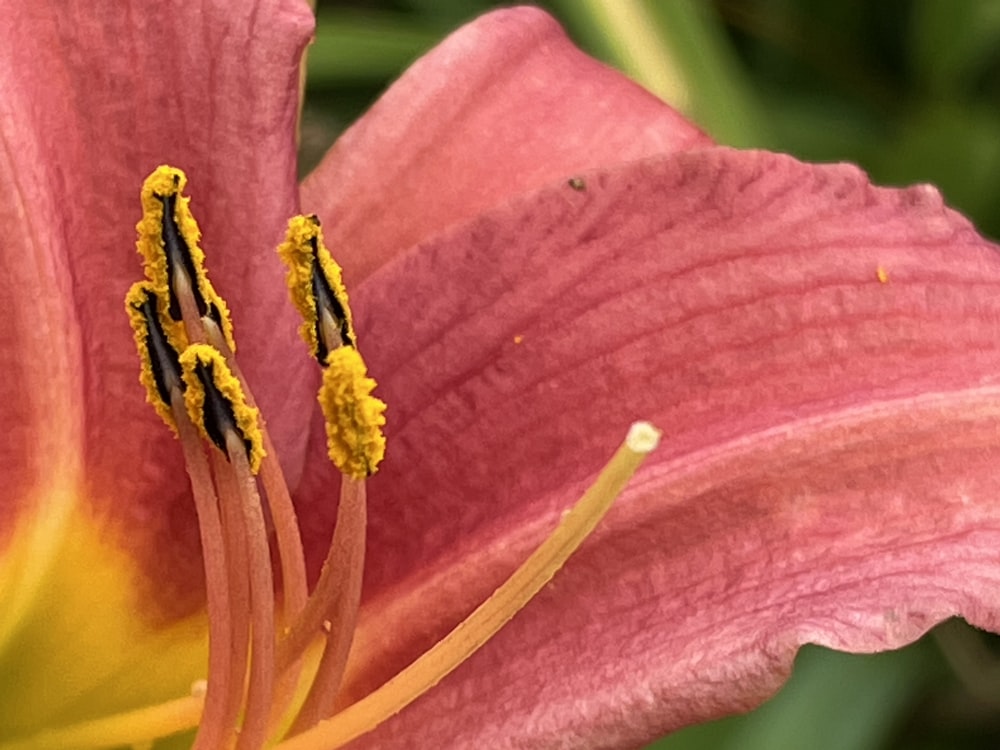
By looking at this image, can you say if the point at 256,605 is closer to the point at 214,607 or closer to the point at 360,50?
the point at 214,607

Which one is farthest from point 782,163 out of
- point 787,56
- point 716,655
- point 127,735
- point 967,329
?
point 787,56

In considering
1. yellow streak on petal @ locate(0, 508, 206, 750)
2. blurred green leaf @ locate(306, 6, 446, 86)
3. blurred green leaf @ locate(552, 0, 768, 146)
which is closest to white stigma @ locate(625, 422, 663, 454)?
yellow streak on petal @ locate(0, 508, 206, 750)

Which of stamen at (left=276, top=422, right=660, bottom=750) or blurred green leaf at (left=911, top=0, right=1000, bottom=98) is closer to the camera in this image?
stamen at (left=276, top=422, right=660, bottom=750)

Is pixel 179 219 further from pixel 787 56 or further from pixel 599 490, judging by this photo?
pixel 787 56

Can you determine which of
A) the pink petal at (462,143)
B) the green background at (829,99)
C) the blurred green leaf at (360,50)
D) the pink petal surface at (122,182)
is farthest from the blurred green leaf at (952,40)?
the pink petal surface at (122,182)

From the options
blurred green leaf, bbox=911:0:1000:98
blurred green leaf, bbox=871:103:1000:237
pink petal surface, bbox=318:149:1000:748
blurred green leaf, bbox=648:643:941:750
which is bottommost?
blurred green leaf, bbox=648:643:941:750

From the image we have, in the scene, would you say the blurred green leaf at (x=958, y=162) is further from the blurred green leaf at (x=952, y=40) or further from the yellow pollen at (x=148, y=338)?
the yellow pollen at (x=148, y=338)

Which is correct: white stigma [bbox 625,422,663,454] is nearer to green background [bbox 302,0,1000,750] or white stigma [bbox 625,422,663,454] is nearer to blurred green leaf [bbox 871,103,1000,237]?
green background [bbox 302,0,1000,750]
